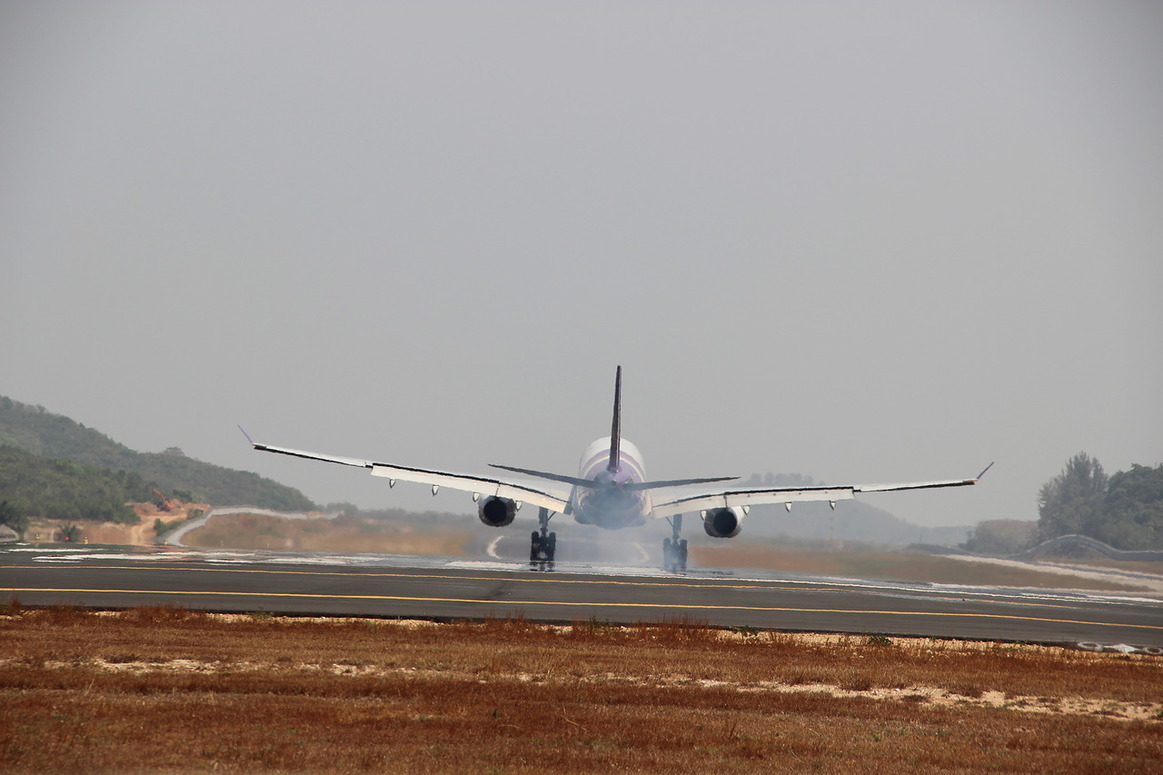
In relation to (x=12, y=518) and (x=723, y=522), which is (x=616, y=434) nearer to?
(x=723, y=522)

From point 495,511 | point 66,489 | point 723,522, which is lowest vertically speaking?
point 495,511

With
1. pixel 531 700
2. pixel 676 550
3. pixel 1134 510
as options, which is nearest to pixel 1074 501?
pixel 1134 510

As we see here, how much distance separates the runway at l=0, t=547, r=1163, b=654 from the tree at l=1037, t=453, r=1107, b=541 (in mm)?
83371

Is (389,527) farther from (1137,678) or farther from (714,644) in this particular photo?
(1137,678)

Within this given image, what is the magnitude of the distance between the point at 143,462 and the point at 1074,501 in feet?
438

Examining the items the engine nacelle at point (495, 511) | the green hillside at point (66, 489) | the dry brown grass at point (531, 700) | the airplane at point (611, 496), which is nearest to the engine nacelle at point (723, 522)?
the airplane at point (611, 496)

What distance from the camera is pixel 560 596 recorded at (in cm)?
3189

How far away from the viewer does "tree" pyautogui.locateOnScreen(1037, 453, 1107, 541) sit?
122 metres

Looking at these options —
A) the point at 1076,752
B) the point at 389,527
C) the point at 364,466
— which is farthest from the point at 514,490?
the point at 1076,752

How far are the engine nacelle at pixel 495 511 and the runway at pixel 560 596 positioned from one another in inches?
76.8

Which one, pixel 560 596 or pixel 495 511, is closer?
pixel 560 596

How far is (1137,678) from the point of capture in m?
21.9

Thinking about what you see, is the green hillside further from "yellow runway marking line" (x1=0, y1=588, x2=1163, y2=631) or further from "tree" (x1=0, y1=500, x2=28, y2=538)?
"yellow runway marking line" (x1=0, y1=588, x2=1163, y2=631)

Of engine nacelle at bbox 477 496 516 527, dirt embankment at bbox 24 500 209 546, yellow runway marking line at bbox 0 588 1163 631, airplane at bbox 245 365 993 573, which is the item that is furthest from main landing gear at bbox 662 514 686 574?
dirt embankment at bbox 24 500 209 546
